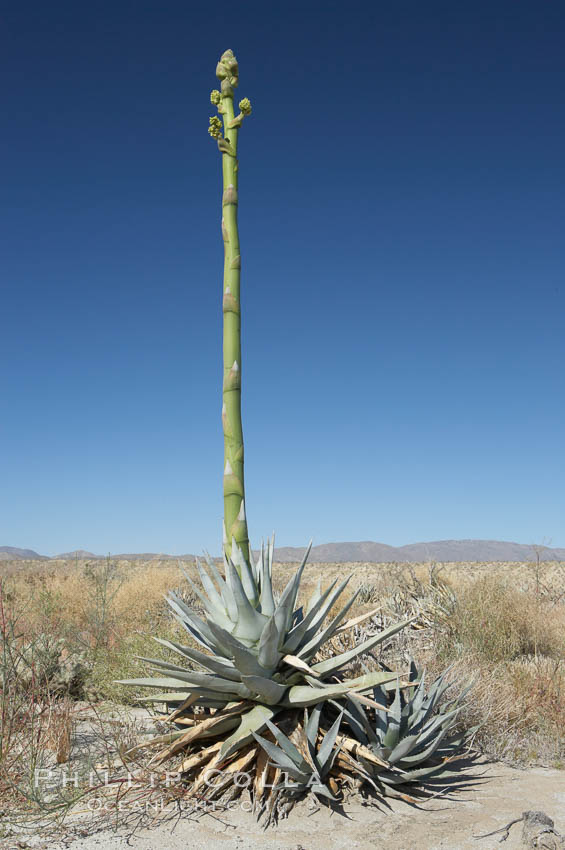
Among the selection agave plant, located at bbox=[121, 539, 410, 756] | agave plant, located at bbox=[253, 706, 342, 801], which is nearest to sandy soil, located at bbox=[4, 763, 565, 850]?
agave plant, located at bbox=[253, 706, 342, 801]

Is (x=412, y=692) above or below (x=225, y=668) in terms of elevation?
below

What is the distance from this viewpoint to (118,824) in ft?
10.6

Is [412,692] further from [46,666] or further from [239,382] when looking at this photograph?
[46,666]

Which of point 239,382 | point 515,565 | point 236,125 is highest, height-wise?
point 236,125

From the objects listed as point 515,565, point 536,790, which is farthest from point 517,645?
point 515,565

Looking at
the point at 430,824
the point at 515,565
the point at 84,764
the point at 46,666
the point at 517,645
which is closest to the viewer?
the point at 430,824

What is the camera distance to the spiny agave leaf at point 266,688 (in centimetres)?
332

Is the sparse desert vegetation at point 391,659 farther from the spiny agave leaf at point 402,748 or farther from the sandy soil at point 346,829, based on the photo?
the sandy soil at point 346,829

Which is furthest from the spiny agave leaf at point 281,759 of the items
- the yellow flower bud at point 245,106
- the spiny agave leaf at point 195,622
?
the yellow flower bud at point 245,106

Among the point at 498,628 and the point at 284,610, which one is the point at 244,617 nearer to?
the point at 284,610

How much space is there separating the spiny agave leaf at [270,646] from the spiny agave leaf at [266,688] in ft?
0.29

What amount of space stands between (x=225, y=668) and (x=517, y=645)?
4997 mm

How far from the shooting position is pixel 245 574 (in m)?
3.67

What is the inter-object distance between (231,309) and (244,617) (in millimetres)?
1987
